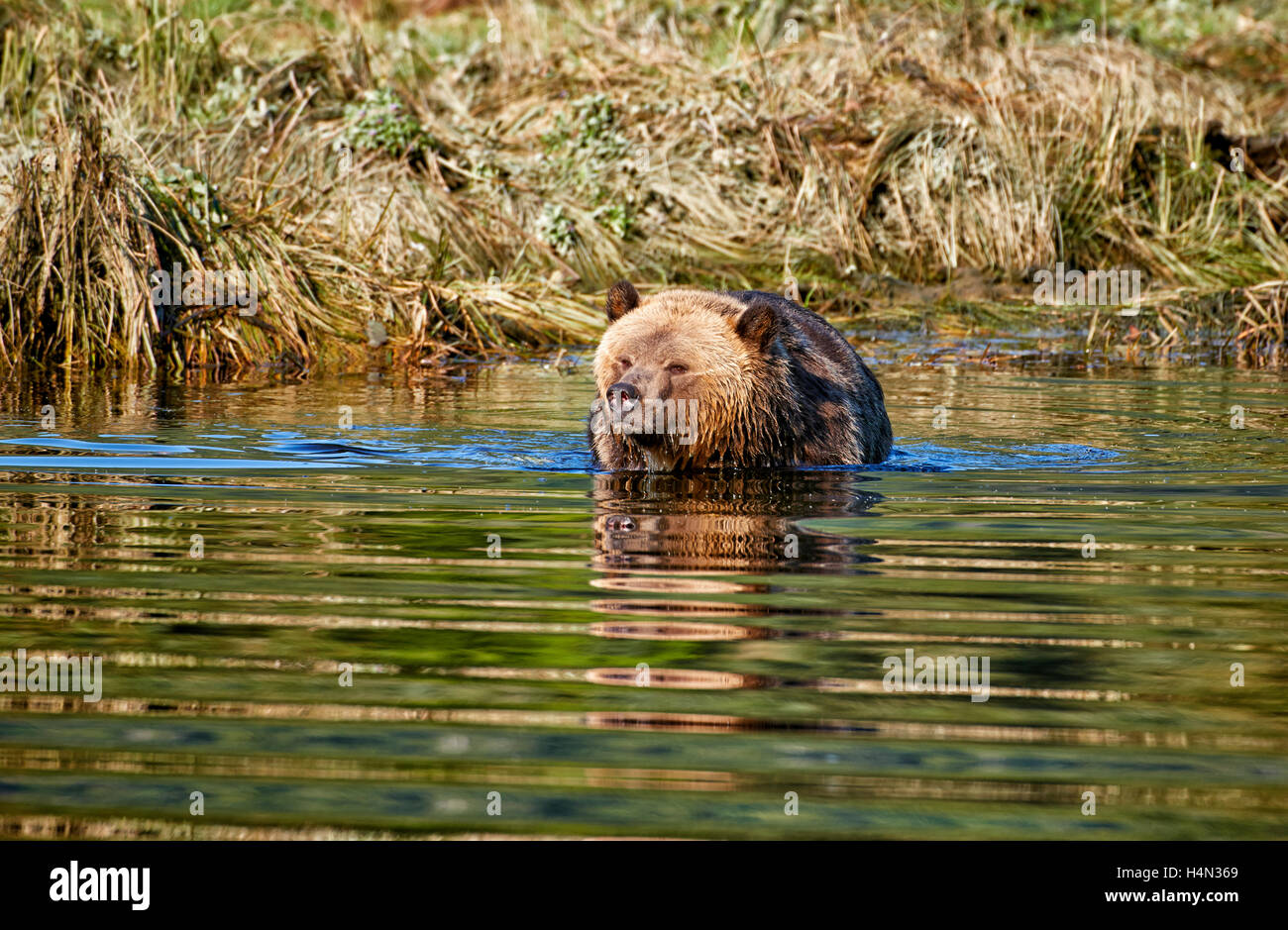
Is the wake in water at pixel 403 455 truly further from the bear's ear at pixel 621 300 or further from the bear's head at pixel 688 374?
the bear's ear at pixel 621 300

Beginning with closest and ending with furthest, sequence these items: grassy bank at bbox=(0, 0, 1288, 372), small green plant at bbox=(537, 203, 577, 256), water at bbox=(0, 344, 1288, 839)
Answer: water at bbox=(0, 344, 1288, 839), grassy bank at bbox=(0, 0, 1288, 372), small green plant at bbox=(537, 203, 577, 256)

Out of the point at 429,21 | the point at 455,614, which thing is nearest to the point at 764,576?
the point at 455,614

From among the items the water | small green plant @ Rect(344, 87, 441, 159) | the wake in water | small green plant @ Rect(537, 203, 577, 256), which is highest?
small green plant @ Rect(344, 87, 441, 159)

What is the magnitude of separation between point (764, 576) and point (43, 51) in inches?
533

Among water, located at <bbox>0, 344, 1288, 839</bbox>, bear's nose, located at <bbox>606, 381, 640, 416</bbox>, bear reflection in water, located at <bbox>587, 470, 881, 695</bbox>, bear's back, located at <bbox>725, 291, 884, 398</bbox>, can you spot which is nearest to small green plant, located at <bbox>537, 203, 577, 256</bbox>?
bear's back, located at <bbox>725, 291, 884, 398</bbox>

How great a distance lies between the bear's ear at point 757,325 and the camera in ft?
27.8

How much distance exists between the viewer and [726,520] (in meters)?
7.21

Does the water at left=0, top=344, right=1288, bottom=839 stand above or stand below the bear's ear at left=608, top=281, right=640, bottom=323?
below

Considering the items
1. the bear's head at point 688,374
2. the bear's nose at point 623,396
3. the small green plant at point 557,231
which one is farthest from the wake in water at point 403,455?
the small green plant at point 557,231

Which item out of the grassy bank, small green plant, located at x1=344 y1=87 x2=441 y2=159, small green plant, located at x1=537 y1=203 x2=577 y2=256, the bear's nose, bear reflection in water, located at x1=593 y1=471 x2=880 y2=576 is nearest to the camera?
bear reflection in water, located at x1=593 y1=471 x2=880 y2=576

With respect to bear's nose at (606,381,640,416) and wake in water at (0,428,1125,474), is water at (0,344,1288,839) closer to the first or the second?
wake in water at (0,428,1125,474)

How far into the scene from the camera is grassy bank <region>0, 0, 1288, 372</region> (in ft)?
46.3

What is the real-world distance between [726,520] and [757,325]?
166 centimetres

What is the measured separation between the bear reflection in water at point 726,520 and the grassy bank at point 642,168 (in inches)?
238
